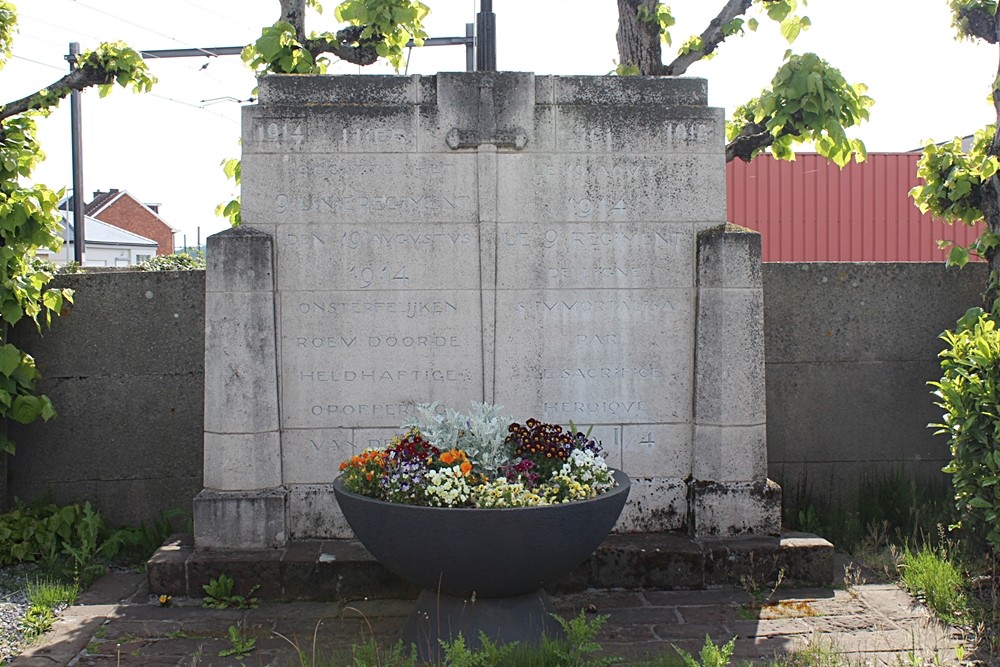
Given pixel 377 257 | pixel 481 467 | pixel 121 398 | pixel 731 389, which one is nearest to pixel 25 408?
pixel 121 398

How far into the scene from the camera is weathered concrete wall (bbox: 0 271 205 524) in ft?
20.5

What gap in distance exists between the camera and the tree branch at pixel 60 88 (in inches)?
243

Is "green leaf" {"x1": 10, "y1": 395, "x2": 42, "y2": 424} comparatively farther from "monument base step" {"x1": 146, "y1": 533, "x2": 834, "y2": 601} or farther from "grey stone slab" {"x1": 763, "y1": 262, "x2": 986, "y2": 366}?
"grey stone slab" {"x1": 763, "y1": 262, "x2": 986, "y2": 366}

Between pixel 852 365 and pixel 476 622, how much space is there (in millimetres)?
3901

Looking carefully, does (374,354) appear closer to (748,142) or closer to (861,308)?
(748,142)

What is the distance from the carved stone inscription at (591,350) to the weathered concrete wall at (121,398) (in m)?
2.34

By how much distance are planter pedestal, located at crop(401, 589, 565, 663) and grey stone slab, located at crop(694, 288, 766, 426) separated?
71.6 inches

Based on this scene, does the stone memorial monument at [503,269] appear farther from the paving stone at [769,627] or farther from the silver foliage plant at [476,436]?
the silver foliage plant at [476,436]

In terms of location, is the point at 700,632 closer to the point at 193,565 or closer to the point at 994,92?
the point at 193,565

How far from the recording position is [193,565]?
198 inches

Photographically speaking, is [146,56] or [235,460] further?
[146,56]

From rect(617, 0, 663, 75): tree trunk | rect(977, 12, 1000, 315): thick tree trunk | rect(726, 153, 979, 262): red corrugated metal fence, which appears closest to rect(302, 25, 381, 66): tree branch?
rect(617, 0, 663, 75): tree trunk

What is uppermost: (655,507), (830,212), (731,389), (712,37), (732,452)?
(712,37)

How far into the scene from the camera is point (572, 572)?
5.18 m
